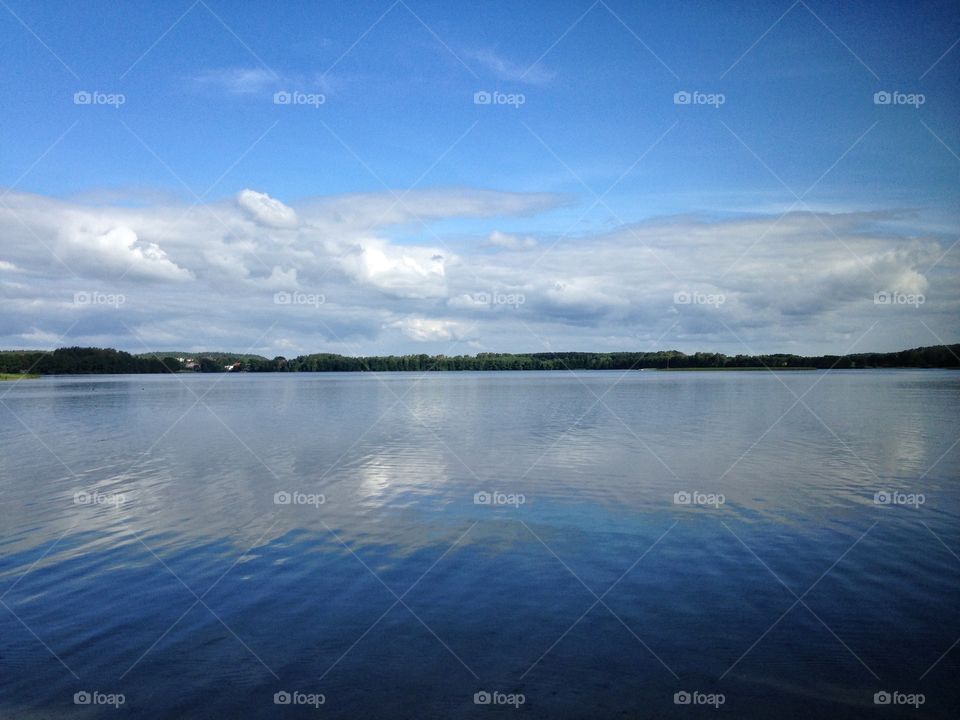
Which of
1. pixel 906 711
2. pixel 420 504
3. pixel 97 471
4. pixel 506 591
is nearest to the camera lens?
pixel 906 711

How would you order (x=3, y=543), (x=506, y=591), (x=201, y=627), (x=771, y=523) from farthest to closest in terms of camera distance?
(x=771, y=523), (x=3, y=543), (x=506, y=591), (x=201, y=627)

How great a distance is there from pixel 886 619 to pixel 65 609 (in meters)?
12.0

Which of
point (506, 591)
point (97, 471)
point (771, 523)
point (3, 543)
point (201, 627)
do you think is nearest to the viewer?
point (201, 627)

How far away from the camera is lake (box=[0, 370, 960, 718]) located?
311 inches

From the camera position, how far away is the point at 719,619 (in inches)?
384

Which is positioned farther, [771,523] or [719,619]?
[771,523]

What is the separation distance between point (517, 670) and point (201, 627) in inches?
180

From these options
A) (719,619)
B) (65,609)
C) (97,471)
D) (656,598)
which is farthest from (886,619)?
(97,471)

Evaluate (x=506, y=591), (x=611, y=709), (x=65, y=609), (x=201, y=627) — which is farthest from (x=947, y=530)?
(x=65, y=609)

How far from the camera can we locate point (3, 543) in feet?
46.6

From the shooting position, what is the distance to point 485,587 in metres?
11.3

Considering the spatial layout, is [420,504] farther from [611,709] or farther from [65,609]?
[611,709]

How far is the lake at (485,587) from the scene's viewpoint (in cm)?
791

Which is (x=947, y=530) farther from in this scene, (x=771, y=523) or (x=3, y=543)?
(x=3, y=543)
